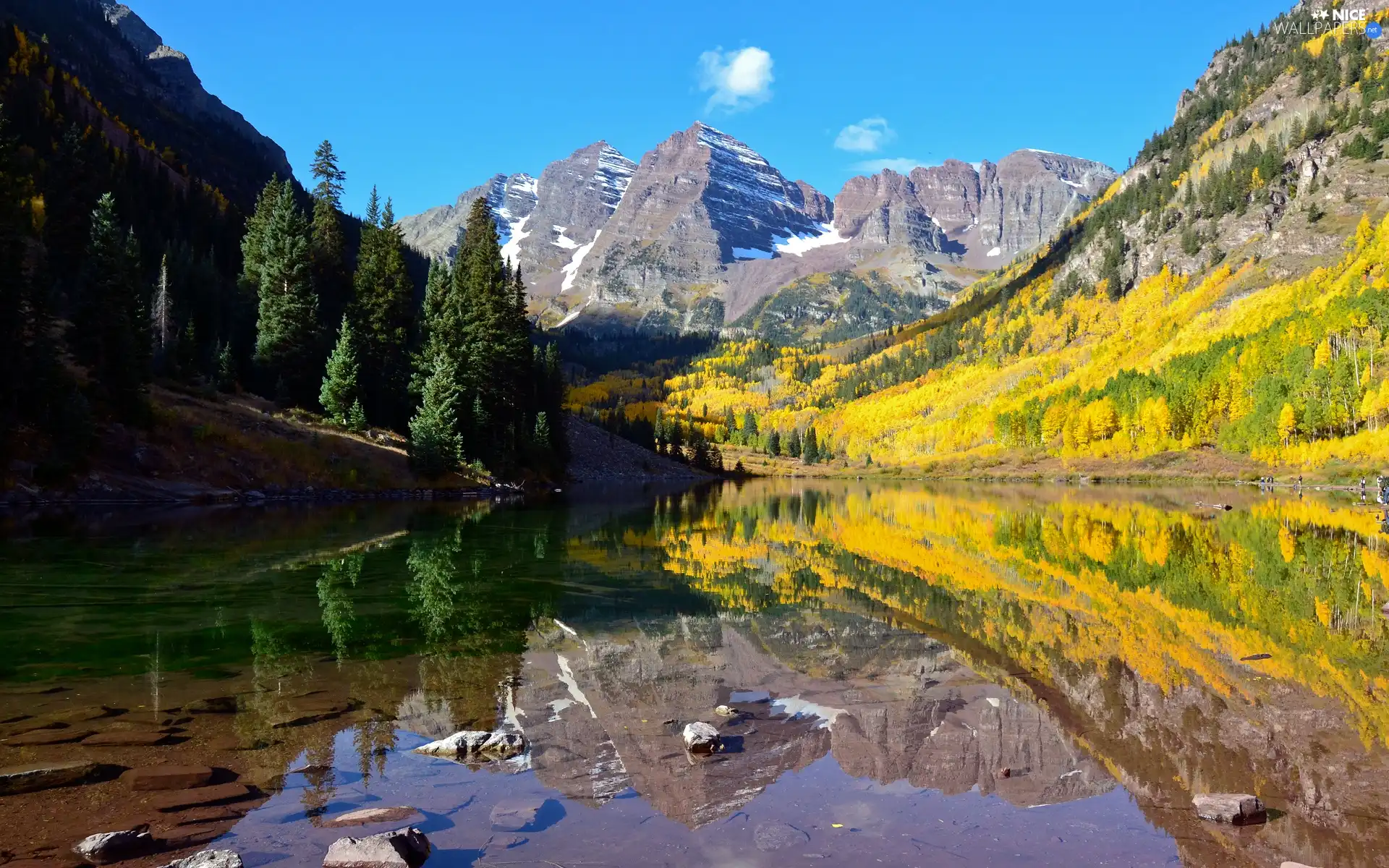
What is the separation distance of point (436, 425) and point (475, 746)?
205ft

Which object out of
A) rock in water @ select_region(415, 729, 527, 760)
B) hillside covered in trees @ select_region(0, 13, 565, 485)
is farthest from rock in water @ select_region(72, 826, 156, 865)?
hillside covered in trees @ select_region(0, 13, 565, 485)

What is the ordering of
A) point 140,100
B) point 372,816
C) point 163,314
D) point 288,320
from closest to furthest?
1. point 372,816
2. point 288,320
3. point 163,314
4. point 140,100

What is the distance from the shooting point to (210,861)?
23.9 feet

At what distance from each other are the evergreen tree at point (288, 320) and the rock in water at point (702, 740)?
71.1m

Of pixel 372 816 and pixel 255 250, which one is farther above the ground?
pixel 255 250

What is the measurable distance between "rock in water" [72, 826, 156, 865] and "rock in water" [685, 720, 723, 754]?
6283mm

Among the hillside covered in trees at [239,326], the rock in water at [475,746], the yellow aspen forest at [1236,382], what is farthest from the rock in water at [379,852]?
the yellow aspen forest at [1236,382]

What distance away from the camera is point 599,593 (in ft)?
83.5

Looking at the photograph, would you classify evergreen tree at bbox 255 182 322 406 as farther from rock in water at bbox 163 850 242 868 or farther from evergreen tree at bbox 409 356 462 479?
rock in water at bbox 163 850 242 868

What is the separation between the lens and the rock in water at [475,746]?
1084 cm

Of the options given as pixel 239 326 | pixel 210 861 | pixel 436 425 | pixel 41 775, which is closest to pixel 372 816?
pixel 210 861

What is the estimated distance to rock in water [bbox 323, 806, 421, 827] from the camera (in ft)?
28.4

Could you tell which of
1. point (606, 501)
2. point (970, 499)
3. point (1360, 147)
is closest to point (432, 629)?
point (606, 501)

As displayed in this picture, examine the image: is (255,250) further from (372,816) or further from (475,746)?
(372,816)
